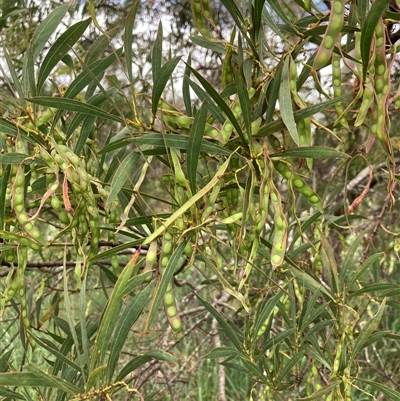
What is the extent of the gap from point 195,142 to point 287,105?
0.35 feet

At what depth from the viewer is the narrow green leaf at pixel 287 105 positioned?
0.54 meters

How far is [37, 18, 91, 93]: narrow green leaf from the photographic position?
599 millimetres

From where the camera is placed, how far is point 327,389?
2.38ft

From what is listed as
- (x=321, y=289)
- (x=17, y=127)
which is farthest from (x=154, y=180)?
(x=17, y=127)

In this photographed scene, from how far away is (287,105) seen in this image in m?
0.56

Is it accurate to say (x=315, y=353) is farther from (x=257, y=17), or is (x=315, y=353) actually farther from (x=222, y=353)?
(x=257, y=17)

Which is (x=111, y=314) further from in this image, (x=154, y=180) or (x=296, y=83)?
(x=154, y=180)

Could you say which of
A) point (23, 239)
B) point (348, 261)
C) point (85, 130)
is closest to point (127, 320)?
point (23, 239)

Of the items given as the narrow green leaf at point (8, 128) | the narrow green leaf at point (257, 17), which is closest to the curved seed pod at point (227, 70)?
the narrow green leaf at point (257, 17)

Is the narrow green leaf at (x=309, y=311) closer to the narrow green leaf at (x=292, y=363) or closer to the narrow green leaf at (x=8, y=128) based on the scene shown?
the narrow green leaf at (x=292, y=363)

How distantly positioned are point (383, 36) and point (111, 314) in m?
0.40

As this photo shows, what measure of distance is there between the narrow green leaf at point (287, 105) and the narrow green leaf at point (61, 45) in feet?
0.76

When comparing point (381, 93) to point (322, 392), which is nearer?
point (381, 93)

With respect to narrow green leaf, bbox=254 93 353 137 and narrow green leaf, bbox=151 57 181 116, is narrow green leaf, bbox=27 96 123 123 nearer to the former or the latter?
narrow green leaf, bbox=151 57 181 116
